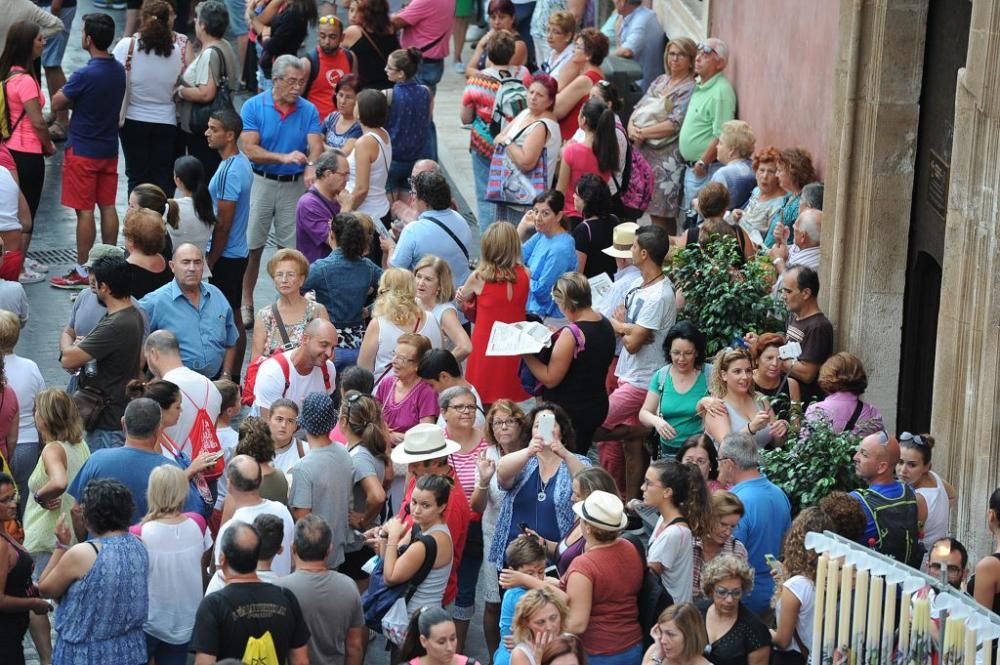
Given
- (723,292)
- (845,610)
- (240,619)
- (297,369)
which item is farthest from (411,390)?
(845,610)

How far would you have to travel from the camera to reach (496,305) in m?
10.8

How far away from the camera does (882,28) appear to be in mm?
10789

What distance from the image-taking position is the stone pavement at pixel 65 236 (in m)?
12.5

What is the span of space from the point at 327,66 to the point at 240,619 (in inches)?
337

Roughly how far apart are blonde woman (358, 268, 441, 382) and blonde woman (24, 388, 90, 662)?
211cm

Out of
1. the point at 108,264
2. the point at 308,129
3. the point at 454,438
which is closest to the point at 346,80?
the point at 308,129

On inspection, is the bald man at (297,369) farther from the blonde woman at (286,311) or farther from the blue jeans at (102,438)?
the blue jeans at (102,438)

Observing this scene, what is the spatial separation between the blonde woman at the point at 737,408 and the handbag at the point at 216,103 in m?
5.91

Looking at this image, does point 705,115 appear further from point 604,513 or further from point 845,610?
point 845,610

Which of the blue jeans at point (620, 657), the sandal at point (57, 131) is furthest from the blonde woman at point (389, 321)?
the sandal at point (57, 131)

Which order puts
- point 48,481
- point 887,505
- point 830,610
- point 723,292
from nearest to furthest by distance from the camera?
point 830,610 → point 887,505 → point 48,481 → point 723,292

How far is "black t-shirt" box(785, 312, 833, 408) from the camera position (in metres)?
10.6

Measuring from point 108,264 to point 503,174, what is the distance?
4305mm

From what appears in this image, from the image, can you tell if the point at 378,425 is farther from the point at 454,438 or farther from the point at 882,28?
the point at 882,28
